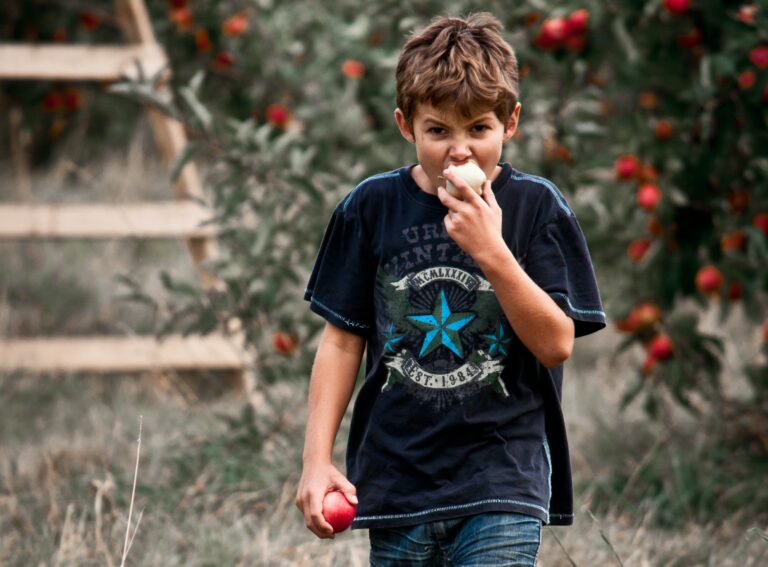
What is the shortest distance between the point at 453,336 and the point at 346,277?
0.75 ft

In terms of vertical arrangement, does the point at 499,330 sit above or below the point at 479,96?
below

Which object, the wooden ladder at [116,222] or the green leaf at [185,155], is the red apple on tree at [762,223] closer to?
the green leaf at [185,155]

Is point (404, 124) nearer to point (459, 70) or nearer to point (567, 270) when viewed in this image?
point (459, 70)

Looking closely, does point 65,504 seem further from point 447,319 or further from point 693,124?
point 693,124

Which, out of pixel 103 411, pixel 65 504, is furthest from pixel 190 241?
pixel 65 504

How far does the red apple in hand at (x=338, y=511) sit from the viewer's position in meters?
1.88

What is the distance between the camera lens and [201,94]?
4973 millimetres

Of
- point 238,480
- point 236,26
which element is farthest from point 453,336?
point 236,26

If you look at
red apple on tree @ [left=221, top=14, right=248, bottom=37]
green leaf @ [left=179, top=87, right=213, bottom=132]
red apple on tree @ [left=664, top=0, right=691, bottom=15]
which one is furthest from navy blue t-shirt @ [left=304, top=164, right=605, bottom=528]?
red apple on tree @ [left=221, top=14, right=248, bottom=37]

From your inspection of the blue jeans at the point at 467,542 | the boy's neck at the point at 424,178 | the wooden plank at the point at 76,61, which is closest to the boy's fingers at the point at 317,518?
→ the blue jeans at the point at 467,542

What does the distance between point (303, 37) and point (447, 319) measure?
3021 millimetres

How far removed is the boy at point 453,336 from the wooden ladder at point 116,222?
8.56 ft

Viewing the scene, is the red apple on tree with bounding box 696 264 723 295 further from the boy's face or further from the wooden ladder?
the boy's face

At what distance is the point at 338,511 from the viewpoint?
6.18 ft
